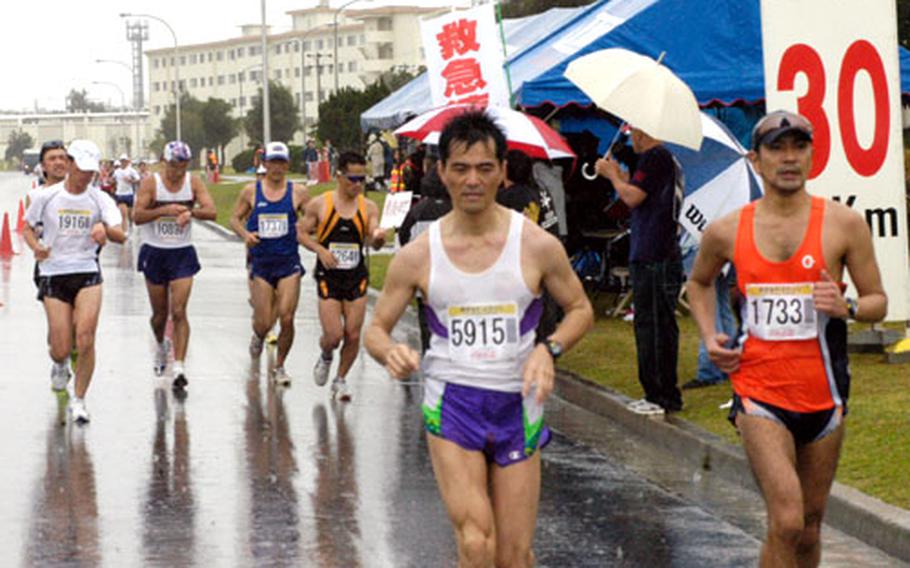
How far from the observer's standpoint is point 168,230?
48.2 feet

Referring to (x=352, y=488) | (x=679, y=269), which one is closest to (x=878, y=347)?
(x=679, y=269)

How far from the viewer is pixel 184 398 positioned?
561 inches

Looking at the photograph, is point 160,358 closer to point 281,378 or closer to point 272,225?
point 281,378

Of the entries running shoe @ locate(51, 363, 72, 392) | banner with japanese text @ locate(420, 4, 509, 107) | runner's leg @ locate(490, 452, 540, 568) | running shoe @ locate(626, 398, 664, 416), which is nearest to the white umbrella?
running shoe @ locate(626, 398, 664, 416)

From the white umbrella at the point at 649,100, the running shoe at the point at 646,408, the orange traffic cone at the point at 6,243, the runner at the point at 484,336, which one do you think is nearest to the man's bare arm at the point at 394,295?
the runner at the point at 484,336

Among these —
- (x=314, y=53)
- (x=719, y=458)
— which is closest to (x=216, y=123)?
(x=314, y=53)

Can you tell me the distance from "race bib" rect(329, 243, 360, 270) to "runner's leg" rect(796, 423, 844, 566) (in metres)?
7.76

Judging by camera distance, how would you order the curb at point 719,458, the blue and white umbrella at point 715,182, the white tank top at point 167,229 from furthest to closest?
the white tank top at point 167,229
the blue and white umbrella at point 715,182
the curb at point 719,458

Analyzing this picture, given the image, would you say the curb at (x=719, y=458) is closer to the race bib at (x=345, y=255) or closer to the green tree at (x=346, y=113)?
the race bib at (x=345, y=255)

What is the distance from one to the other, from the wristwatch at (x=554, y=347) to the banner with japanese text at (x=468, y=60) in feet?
35.1

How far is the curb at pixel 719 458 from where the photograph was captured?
8594 mm

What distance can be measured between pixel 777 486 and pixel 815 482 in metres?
0.32

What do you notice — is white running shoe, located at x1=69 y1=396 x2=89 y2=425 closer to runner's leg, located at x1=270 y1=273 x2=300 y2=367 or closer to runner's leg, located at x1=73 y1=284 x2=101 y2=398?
runner's leg, located at x1=73 y1=284 x2=101 y2=398

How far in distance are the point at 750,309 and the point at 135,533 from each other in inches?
146
